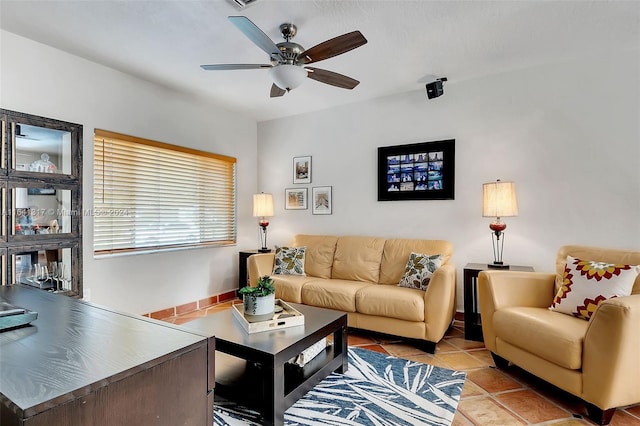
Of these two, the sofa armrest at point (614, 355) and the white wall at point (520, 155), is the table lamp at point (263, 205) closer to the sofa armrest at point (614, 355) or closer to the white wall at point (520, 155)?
the white wall at point (520, 155)

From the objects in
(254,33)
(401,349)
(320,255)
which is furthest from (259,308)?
(320,255)

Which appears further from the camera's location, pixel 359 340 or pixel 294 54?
pixel 359 340

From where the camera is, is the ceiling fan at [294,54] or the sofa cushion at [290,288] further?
the sofa cushion at [290,288]

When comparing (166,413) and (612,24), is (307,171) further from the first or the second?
(166,413)

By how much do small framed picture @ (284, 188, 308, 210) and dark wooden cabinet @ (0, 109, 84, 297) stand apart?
242 cm

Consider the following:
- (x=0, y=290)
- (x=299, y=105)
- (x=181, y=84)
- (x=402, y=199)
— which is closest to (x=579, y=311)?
(x=402, y=199)

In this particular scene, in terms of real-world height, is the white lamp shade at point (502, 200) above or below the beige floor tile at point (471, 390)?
above

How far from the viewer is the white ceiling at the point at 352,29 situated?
2.31 meters

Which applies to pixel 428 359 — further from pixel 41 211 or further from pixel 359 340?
pixel 41 211

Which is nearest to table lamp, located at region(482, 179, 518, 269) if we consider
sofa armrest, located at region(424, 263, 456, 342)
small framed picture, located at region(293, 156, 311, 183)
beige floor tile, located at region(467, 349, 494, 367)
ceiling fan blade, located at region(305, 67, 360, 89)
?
sofa armrest, located at region(424, 263, 456, 342)

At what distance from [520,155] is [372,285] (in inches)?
75.2

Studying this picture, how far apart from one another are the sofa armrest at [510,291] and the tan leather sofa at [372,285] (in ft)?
1.08

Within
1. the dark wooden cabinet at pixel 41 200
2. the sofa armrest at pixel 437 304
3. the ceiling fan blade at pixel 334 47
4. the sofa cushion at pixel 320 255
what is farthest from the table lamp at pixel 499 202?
the dark wooden cabinet at pixel 41 200

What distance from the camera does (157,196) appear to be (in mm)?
3840
